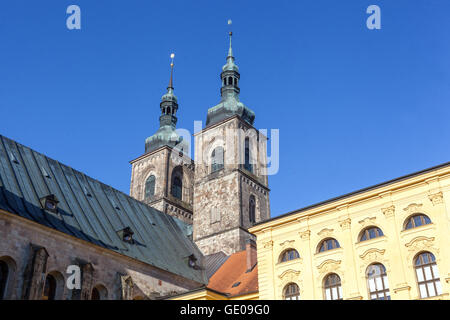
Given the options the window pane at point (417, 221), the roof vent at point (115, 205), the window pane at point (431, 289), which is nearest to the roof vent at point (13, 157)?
the roof vent at point (115, 205)

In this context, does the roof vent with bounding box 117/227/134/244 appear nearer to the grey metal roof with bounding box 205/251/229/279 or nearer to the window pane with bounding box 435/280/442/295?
the grey metal roof with bounding box 205/251/229/279

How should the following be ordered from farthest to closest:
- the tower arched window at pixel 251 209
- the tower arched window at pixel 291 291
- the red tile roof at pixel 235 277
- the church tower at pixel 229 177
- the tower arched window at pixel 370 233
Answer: the tower arched window at pixel 251 209 → the church tower at pixel 229 177 → the red tile roof at pixel 235 277 → the tower arched window at pixel 291 291 → the tower arched window at pixel 370 233

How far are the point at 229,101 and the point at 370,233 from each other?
97.4 ft

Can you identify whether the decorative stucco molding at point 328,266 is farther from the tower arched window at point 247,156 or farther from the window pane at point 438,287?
the tower arched window at point 247,156

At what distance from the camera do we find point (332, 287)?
21.1 meters

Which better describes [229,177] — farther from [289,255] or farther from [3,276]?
[3,276]

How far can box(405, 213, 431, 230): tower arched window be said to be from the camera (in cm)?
1970

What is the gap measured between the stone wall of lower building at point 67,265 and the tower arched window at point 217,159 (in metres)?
14.9

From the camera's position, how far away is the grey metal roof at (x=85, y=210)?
85.3 feet

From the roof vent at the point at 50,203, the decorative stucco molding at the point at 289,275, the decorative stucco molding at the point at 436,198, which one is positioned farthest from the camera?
the roof vent at the point at 50,203

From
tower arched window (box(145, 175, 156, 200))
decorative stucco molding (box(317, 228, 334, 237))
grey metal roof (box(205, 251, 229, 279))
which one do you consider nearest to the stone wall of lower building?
grey metal roof (box(205, 251, 229, 279))

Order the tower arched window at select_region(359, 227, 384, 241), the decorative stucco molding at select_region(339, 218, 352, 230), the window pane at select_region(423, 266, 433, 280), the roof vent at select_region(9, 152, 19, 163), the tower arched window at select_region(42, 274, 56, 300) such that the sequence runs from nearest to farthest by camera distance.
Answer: the window pane at select_region(423, 266, 433, 280) < the tower arched window at select_region(359, 227, 384, 241) < the decorative stucco molding at select_region(339, 218, 352, 230) < the tower arched window at select_region(42, 274, 56, 300) < the roof vent at select_region(9, 152, 19, 163)

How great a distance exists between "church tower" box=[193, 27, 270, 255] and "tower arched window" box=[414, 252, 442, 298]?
70.4ft
